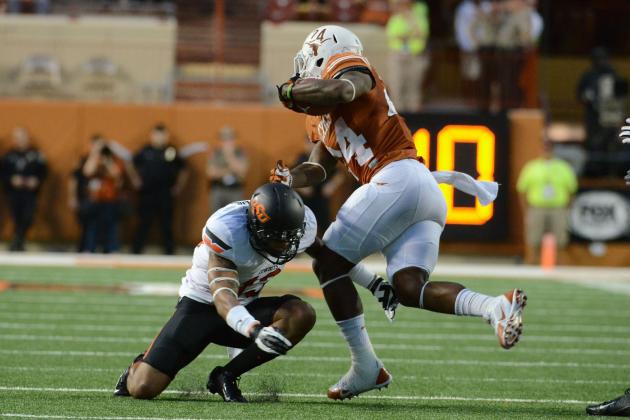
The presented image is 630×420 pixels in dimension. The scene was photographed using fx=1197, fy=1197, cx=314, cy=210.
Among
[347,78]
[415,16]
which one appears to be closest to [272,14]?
[415,16]

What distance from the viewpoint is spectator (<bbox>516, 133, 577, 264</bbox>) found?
14875 millimetres

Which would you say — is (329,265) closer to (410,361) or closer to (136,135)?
(410,361)

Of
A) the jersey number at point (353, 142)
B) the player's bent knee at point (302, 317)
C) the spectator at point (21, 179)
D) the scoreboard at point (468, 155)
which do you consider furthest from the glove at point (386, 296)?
the spectator at point (21, 179)

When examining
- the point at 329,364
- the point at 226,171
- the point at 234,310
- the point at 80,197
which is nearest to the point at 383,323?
the point at 329,364

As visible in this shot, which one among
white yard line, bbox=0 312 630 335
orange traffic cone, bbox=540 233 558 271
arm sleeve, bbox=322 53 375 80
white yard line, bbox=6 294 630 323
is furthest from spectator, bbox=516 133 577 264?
arm sleeve, bbox=322 53 375 80

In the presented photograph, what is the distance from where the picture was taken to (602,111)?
16.0 metres

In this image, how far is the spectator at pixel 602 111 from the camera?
624 inches

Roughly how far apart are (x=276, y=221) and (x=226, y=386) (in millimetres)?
843

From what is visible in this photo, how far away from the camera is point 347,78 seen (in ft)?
16.5

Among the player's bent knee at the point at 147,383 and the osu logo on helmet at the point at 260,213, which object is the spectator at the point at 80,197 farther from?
the osu logo on helmet at the point at 260,213

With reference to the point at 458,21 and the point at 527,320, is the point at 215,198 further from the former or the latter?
the point at 527,320

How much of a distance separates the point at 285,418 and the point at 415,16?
12034 millimetres

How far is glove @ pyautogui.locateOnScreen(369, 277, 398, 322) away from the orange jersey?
477 mm

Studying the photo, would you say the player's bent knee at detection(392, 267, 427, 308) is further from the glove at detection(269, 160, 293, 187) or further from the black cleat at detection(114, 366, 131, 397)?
the black cleat at detection(114, 366, 131, 397)
